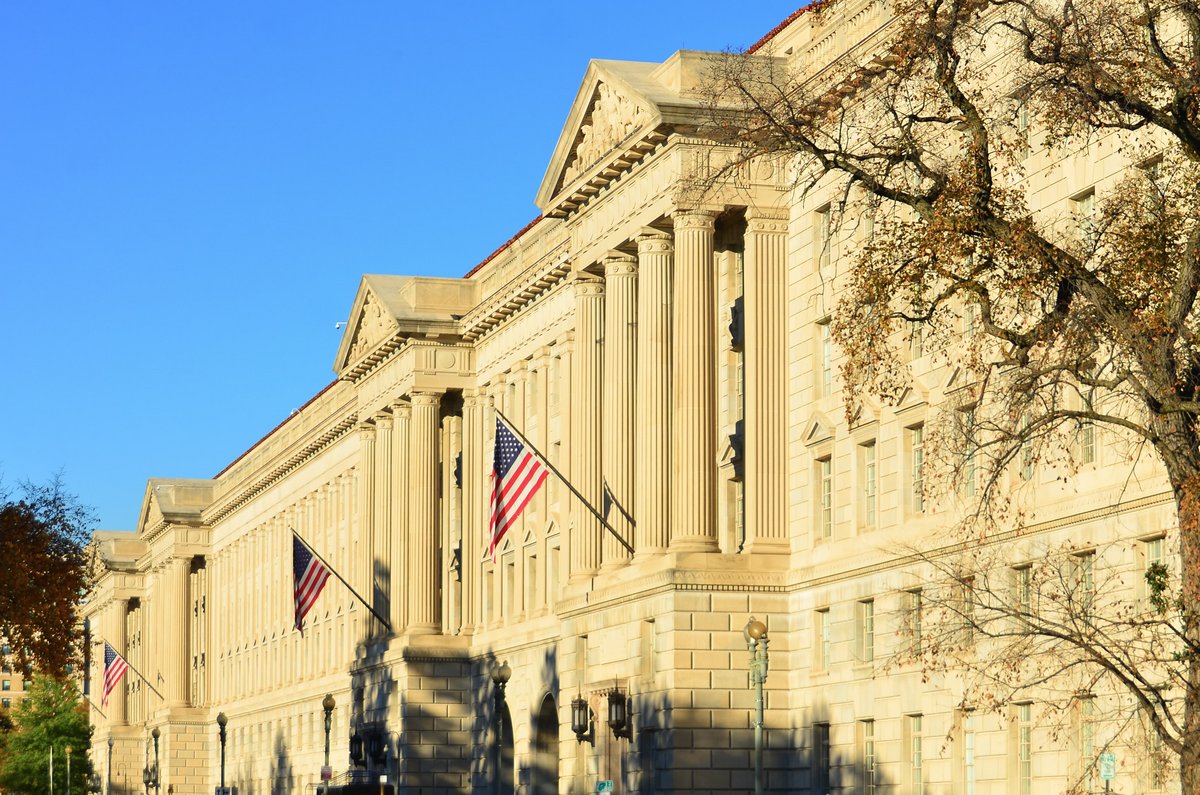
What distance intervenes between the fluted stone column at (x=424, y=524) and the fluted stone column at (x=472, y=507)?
41.3 inches

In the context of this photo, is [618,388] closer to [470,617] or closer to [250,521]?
[470,617]

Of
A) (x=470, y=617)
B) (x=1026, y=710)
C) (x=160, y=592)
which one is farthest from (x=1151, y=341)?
(x=160, y=592)

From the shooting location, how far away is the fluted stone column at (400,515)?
81938mm

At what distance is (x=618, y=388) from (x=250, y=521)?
69205mm

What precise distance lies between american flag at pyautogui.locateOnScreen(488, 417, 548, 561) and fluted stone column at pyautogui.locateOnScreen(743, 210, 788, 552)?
21.6ft

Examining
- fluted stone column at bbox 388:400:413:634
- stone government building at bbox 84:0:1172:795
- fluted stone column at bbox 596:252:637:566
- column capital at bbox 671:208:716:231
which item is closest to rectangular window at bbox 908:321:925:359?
stone government building at bbox 84:0:1172:795

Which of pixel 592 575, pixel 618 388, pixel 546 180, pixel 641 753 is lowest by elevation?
pixel 641 753

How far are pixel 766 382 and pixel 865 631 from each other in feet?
22.4

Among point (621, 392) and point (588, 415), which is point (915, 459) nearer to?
point (621, 392)

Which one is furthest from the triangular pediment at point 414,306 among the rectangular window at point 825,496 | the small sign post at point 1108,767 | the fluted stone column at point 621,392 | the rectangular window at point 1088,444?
the small sign post at point 1108,767

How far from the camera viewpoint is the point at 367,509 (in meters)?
87.3

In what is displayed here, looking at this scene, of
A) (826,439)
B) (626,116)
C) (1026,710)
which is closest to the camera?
(1026,710)

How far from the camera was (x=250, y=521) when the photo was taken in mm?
124062

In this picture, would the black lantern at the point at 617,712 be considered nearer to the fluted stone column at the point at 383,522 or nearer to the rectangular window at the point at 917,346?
the rectangular window at the point at 917,346
